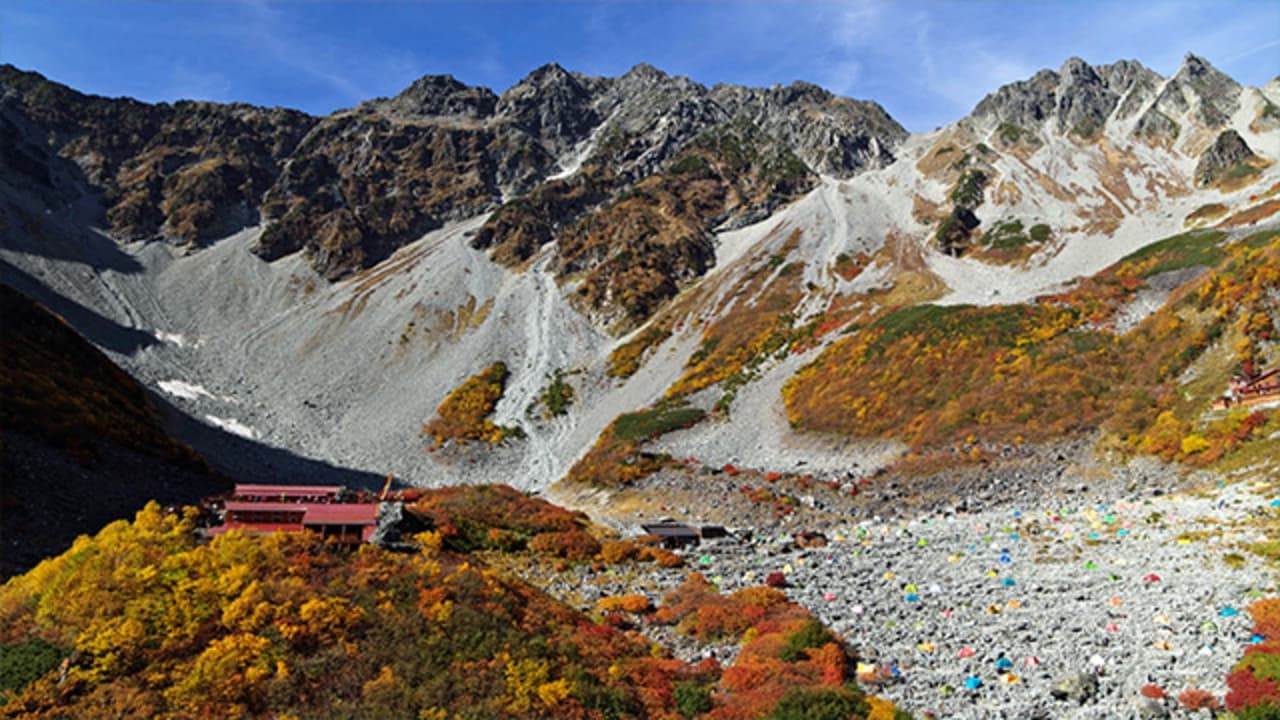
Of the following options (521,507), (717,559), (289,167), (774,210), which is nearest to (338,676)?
(717,559)

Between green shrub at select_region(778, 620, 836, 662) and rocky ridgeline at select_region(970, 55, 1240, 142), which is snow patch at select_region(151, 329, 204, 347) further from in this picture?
rocky ridgeline at select_region(970, 55, 1240, 142)

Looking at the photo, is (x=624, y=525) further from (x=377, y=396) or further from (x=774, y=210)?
(x=774, y=210)

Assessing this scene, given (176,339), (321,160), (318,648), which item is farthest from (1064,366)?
(321,160)

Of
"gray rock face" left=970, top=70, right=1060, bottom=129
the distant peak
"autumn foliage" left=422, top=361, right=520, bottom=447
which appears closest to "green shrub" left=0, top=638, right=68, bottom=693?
"autumn foliage" left=422, top=361, right=520, bottom=447

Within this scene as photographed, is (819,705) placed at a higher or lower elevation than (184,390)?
lower

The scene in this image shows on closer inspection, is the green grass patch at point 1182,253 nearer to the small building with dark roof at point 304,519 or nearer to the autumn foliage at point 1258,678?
the autumn foliage at point 1258,678

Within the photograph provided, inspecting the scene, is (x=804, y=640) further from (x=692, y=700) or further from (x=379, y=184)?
(x=379, y=184)

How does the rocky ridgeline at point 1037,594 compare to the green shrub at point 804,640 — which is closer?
the rocky ridgeline at point 1037,594

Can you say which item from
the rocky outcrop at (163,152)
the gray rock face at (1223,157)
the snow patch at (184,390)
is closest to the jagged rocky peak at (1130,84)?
the gray rock face at (1223,157)
